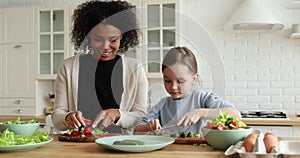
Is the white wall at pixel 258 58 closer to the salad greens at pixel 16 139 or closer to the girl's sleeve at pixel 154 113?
the girl's sleeve at pixel 154 113

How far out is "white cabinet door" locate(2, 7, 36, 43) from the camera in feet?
12.3

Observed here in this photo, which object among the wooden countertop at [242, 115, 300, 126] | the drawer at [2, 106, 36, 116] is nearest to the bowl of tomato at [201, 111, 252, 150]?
the wooden countertop at [242, 115, 300, 126]

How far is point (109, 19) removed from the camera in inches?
65.0

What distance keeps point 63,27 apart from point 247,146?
2.82 m

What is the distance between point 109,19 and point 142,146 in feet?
1.94

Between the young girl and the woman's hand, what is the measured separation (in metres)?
0.10

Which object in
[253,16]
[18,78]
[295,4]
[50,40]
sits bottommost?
[18,78]

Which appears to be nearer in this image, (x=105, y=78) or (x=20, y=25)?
(x=105, y=78)

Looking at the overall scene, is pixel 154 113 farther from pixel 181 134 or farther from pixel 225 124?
pixel 225 124

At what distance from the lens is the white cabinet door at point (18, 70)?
12.3 ft

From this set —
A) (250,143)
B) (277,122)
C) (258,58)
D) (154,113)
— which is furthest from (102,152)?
(258,58)

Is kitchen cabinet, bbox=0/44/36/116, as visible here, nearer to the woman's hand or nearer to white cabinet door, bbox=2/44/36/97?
white cabinet door, bbox=2/44/36/97

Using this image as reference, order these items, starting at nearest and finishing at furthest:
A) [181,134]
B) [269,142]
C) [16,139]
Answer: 1. [269,142]
2. [16,139]
3. [181,134]

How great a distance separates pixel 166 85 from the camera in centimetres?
156
